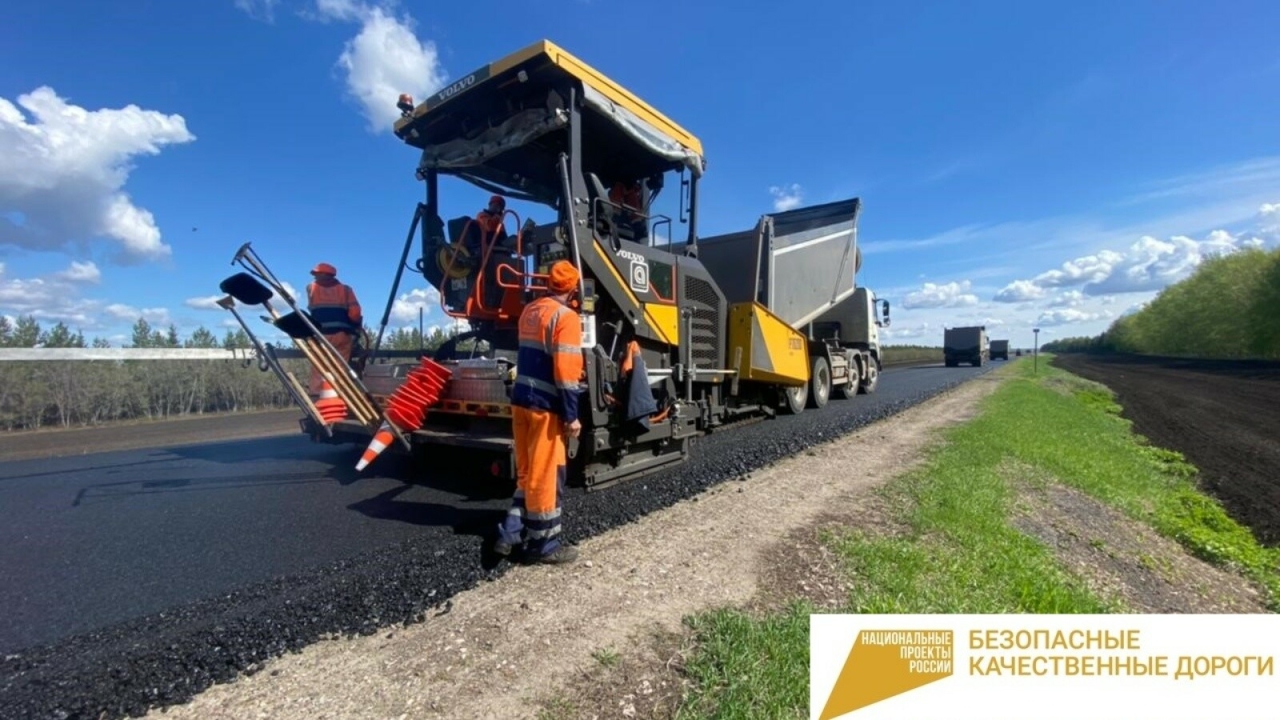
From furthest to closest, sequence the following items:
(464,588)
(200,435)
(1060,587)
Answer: (200,435) < (1060,587) < (464,588)

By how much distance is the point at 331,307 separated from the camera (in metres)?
5.66

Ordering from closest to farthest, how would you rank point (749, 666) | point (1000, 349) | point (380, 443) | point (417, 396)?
point (749, 666) < point (380, 443) < point (417, 396) < point (1000, 349)

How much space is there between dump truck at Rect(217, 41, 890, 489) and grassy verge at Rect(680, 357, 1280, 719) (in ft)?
5.98

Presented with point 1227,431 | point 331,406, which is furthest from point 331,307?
point 1227,431

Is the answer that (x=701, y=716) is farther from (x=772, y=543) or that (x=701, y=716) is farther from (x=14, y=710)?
(x=14, y=710)

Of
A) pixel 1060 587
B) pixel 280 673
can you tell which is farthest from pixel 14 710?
pixel 1060 587

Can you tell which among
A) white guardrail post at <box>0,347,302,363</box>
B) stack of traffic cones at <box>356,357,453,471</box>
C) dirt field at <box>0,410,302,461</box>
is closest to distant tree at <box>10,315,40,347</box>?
dirt field at <box>0,410,302,461</box>

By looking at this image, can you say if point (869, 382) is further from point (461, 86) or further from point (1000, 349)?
point (1000, 349)

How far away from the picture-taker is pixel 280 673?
206cm

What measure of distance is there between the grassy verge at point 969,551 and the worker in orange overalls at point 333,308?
4.89 meters

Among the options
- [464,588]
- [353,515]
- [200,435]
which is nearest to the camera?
[464,588]

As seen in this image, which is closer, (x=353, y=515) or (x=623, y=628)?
(x=623, y=628)

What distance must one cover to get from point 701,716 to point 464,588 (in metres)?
1.45

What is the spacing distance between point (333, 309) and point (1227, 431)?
1573 cm
